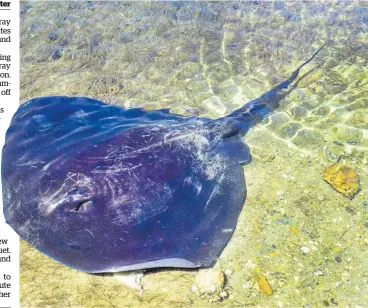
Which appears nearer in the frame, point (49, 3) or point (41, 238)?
point (41, 238)

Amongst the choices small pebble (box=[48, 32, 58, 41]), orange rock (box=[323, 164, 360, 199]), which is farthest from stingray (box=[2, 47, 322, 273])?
small pebble (box=[48, 32, 58, 41])

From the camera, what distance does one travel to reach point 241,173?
4359 millimetres

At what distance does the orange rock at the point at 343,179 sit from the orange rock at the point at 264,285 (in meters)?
1.64

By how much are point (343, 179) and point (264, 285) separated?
1.90 metres

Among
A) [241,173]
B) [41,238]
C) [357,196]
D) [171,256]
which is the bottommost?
[357,196]

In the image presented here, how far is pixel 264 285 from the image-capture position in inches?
141

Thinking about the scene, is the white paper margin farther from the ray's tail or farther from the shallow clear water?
the ray's tail

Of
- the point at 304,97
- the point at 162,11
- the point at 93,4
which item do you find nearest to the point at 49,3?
the point at 93,4

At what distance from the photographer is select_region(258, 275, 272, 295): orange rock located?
11.6 feet

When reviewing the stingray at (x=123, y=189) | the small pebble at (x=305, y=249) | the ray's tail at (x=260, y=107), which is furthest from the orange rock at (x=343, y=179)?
the ray's tail at (x=260, y=107)

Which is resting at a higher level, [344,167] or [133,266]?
[133,266]

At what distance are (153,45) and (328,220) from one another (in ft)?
16.1

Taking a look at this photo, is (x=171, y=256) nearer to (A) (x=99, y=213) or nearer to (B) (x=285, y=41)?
(A) (x=99, y=213)

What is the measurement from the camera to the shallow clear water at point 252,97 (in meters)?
3.54
